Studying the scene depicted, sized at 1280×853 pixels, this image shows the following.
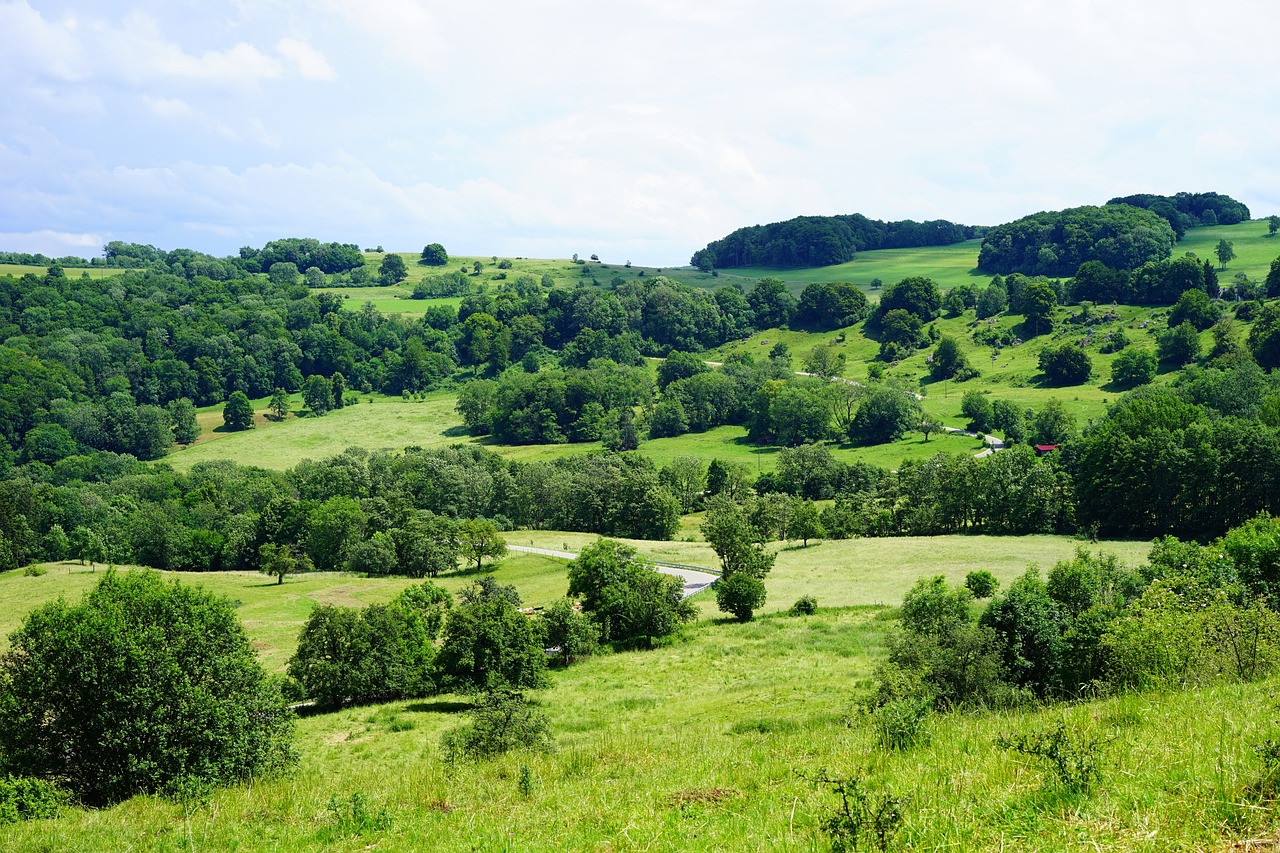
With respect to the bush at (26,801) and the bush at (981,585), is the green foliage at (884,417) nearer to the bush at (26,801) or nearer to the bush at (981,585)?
the bush at (981,585)

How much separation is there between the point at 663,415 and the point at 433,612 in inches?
3681

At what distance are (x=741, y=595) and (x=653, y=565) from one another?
888cm

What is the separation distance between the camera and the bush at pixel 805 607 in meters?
58.4

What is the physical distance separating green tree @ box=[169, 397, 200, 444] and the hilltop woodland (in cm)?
63

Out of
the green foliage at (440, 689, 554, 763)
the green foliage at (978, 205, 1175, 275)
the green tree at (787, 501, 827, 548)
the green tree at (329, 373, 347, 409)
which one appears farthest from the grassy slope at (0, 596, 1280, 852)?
the green foliage at (978, 205, 1175, 275)

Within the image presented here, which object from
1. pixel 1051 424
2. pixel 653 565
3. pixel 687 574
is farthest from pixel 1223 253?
pixel 653 565

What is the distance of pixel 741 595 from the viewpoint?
58.3 meters

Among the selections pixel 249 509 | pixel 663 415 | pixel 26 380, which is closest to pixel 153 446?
pixel 26 380

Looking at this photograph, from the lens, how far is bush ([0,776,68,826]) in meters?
18.0

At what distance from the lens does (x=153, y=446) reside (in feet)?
456

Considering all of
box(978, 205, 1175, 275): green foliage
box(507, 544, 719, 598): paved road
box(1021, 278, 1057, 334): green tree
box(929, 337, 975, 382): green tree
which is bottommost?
box(507, 544, 719, 598): paved road

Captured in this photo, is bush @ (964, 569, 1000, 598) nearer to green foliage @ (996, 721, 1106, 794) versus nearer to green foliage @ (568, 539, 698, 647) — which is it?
green foliage @ (568, 539, 698, 647)

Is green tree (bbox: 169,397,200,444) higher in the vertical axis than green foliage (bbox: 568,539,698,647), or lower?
higher

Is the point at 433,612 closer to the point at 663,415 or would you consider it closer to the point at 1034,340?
the point at 663,415
